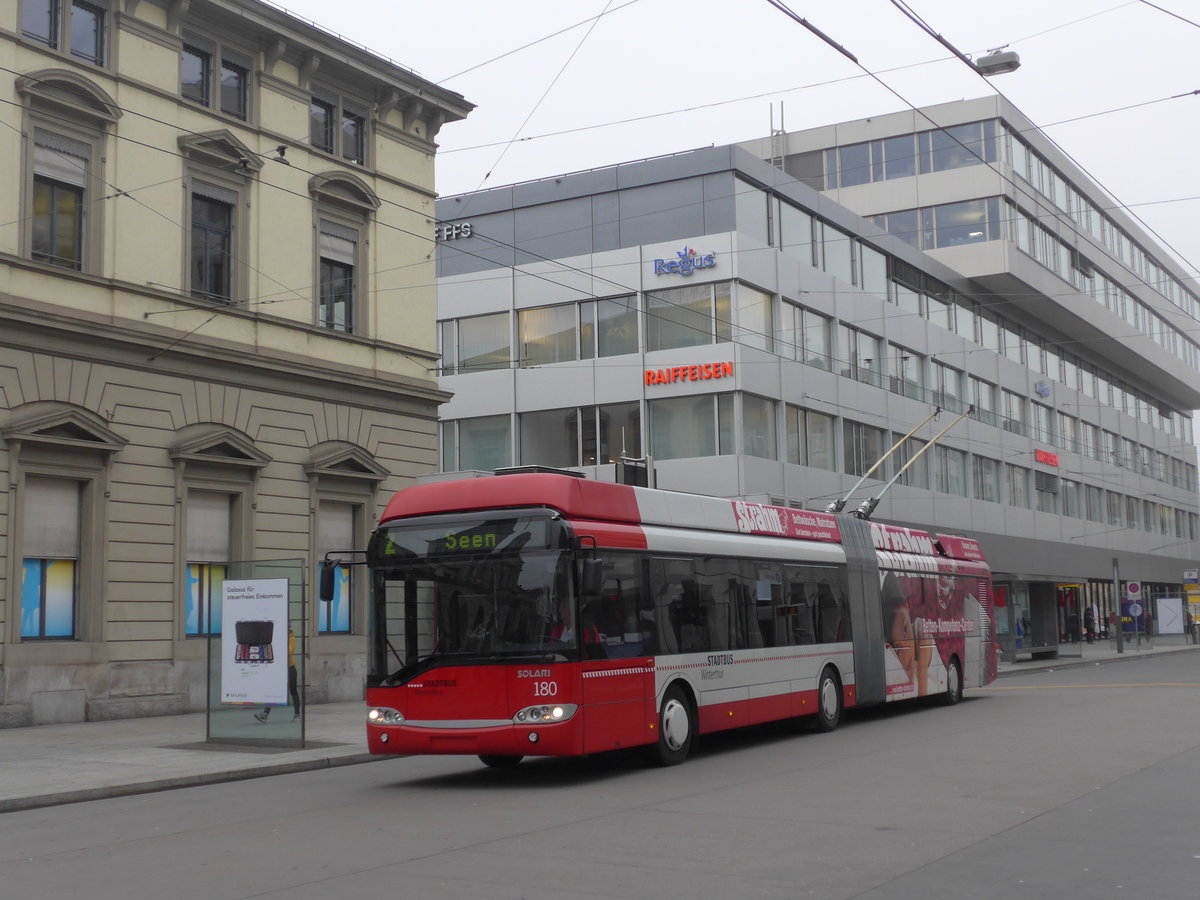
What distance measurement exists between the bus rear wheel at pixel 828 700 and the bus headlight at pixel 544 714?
6426 millimetres

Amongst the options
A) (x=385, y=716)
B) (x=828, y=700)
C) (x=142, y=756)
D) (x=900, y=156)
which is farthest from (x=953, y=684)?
(x=900, y=156)

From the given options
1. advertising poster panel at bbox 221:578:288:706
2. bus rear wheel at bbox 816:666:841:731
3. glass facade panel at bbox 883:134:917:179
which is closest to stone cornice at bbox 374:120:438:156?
advertising poster panel at bbox 221:578:288:706

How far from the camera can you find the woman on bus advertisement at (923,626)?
836 inches

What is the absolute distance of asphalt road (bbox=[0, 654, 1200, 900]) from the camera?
8016mm

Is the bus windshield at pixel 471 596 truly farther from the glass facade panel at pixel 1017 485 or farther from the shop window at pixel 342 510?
the glass facade panel at pixel 1017 485

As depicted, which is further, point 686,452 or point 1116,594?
point 1116,594

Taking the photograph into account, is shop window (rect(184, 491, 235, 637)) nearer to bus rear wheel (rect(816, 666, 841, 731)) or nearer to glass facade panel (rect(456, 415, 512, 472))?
bus rear wheel (rect(816, 666, 841, 731))

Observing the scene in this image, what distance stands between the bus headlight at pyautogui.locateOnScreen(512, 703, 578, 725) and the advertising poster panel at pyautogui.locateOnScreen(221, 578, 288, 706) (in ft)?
16.3

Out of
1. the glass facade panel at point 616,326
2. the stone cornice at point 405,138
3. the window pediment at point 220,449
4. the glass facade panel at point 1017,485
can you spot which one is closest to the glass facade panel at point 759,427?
the glass facade panel at point 616,326

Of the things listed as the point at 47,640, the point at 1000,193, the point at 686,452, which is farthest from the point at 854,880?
the point at 1000,193

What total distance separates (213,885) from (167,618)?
604 inches

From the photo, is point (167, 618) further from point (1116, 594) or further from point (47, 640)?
point (1116, 594)

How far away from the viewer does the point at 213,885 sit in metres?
8.16

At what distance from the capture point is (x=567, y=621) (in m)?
13.2
